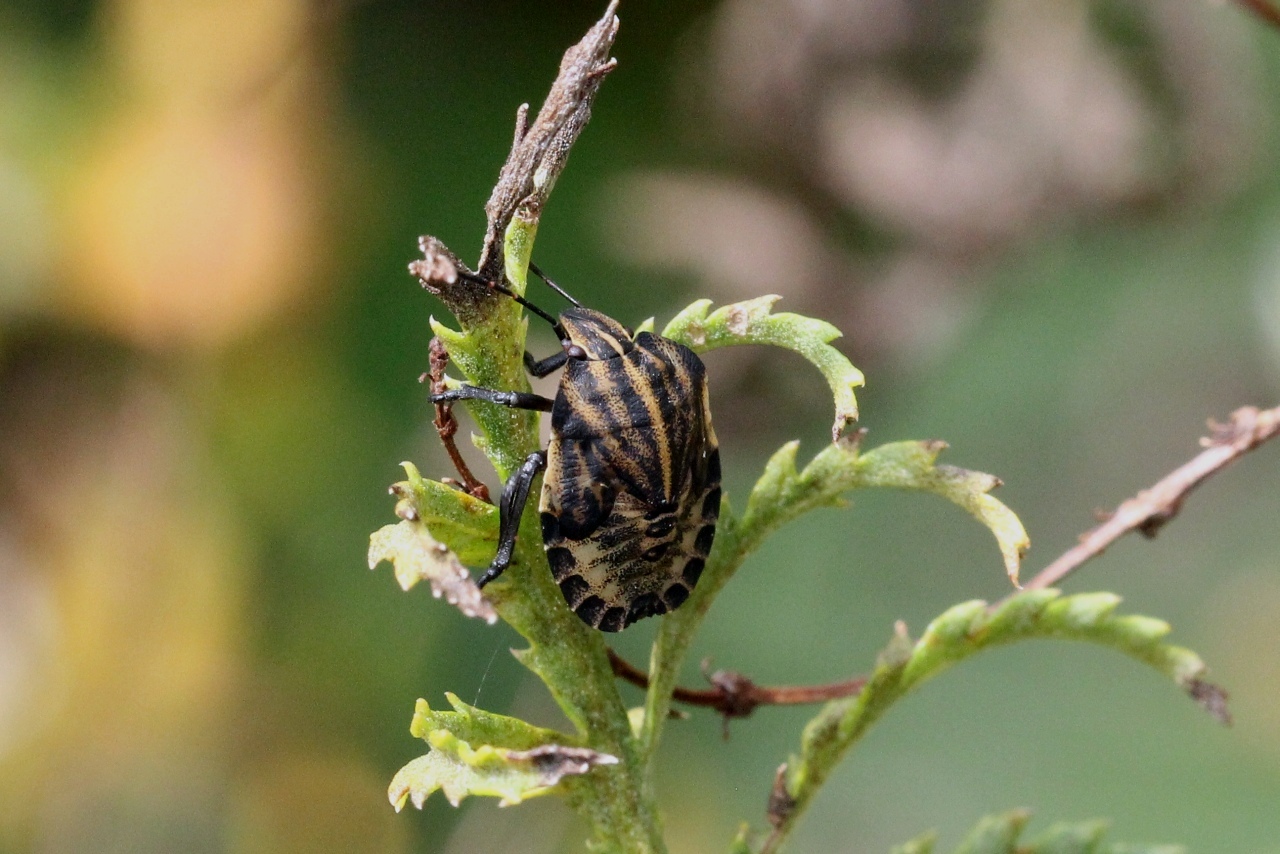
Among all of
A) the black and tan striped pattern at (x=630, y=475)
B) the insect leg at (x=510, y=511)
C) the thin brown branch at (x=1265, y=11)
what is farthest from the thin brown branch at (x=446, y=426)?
the thin brown branch at (x=1265, y=11)

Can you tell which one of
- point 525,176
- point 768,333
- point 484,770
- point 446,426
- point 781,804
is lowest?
point 781,804

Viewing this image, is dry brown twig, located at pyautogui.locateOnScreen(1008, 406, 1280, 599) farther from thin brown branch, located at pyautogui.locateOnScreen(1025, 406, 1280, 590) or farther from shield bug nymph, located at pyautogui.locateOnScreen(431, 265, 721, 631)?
shield bug nymph, located at pyautogui.locateOnScreen(431, 265, 721, 631)

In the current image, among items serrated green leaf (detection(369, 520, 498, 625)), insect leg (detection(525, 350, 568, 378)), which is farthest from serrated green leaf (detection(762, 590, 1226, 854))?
insect leg (detection(525, 350, 568, 378))

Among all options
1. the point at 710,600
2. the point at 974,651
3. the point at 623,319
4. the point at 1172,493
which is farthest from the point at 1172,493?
the point at 623,319

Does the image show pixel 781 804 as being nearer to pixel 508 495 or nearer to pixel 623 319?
pixel 508 495

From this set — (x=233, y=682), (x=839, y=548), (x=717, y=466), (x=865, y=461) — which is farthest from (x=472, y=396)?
(x=233, y=682)

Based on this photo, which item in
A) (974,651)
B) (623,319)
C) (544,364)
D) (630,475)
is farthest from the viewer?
(623,319)

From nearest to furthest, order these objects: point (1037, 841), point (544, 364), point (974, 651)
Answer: point (974, 651) → point (1037, 841) → point (544, 364)

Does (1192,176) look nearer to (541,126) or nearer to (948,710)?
(948,710)

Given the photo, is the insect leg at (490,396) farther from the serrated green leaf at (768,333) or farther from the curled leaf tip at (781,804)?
the curled leaf tip at (781,804)
